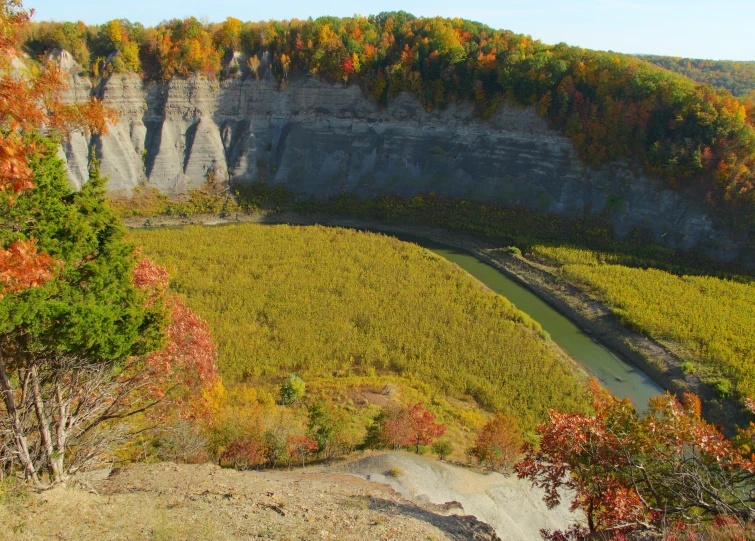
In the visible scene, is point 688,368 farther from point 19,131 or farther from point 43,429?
point 19,131

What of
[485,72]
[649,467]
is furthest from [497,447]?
[485,72]

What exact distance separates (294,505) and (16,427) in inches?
232

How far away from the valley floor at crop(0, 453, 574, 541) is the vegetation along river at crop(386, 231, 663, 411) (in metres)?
11.6

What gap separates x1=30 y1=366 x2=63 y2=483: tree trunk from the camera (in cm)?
1124

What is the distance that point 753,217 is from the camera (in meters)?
38.2

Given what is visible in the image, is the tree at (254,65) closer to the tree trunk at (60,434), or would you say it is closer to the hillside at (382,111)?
the hillside at (382,111)

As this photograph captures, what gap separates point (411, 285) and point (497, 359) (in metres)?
9.50

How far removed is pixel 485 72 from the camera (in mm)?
51000

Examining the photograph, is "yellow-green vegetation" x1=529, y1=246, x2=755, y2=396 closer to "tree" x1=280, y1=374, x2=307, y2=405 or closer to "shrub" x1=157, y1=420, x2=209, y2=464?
"tree" x1=280, y1=374, x2=307, y2=405

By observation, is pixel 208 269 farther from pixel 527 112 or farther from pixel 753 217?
pixel 753 217

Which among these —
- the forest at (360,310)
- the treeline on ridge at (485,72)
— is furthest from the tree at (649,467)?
the treeline on ridge at (485,72)

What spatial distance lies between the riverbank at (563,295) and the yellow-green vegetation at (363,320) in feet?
13.3

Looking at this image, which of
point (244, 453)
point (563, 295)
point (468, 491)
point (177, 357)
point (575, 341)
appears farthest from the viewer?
point (563, 295)

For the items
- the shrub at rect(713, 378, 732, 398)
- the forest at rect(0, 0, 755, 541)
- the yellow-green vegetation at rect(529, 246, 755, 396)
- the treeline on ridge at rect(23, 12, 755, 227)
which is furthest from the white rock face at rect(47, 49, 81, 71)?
the shrub at rect(713, 378, 732, 398)
